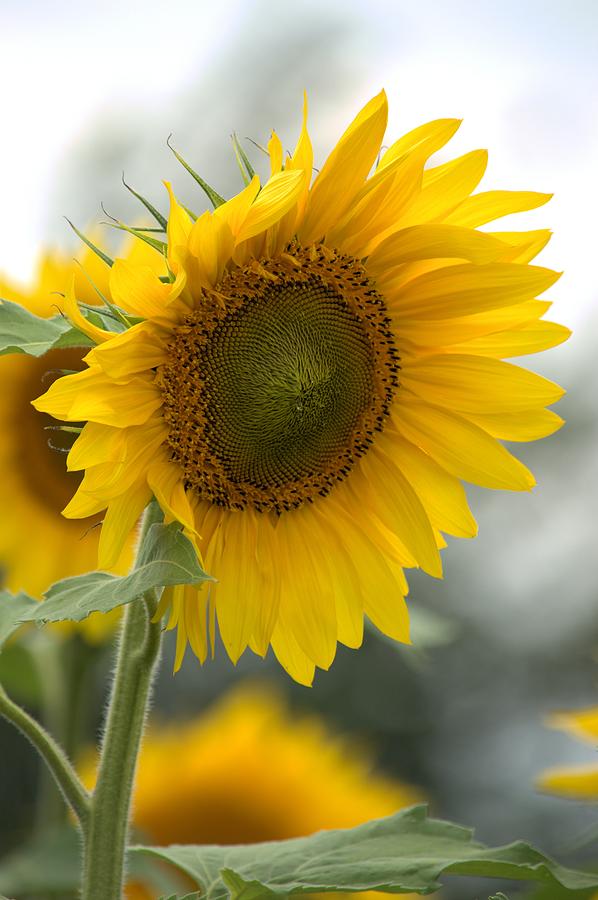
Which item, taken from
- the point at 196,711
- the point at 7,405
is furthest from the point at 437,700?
the point at 7,405

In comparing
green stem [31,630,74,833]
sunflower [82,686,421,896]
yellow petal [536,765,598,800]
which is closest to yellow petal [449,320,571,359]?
yellow petal [536,765,598,800]

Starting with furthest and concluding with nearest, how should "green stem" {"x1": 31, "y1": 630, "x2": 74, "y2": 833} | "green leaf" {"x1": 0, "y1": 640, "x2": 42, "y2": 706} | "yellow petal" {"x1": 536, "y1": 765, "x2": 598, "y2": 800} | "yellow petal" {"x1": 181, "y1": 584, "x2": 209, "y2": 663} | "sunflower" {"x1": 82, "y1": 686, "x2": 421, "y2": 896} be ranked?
"sunflower" {"x1": 82, "y1": 686, "x2": 421, "y2": 896} → "green leaf" {"x1": 0, "y1": 640, "x2": 42, "y2": 706} → "green stem" {"x1": 31, "y1": 630, "x2": 74, "y2": 833} → "yellow petal" {"x1": 536, "y1": 765, "x2": 598, "y2": 800} → "yellow petal" {"x1": 181, "y1": 584, "x2": 209, "y2": 663}

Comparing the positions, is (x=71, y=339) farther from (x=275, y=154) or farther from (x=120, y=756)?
(x=120, y=756)

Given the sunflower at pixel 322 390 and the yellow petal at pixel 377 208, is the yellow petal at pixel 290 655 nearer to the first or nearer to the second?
the sunflower at pixel 322 390

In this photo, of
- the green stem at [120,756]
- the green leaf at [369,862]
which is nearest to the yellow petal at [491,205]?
the green stem at [120,756]

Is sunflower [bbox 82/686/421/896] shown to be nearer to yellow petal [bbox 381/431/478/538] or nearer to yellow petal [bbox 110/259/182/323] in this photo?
yellow petal [bbox 381/431/478/538]

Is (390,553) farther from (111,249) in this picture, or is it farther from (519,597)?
(519,597)

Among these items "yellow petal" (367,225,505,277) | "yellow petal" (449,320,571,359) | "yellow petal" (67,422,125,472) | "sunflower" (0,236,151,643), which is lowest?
"yellow petal" (67,422,125,472)

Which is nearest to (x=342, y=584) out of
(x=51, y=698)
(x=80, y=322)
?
(x=80, y=322)
